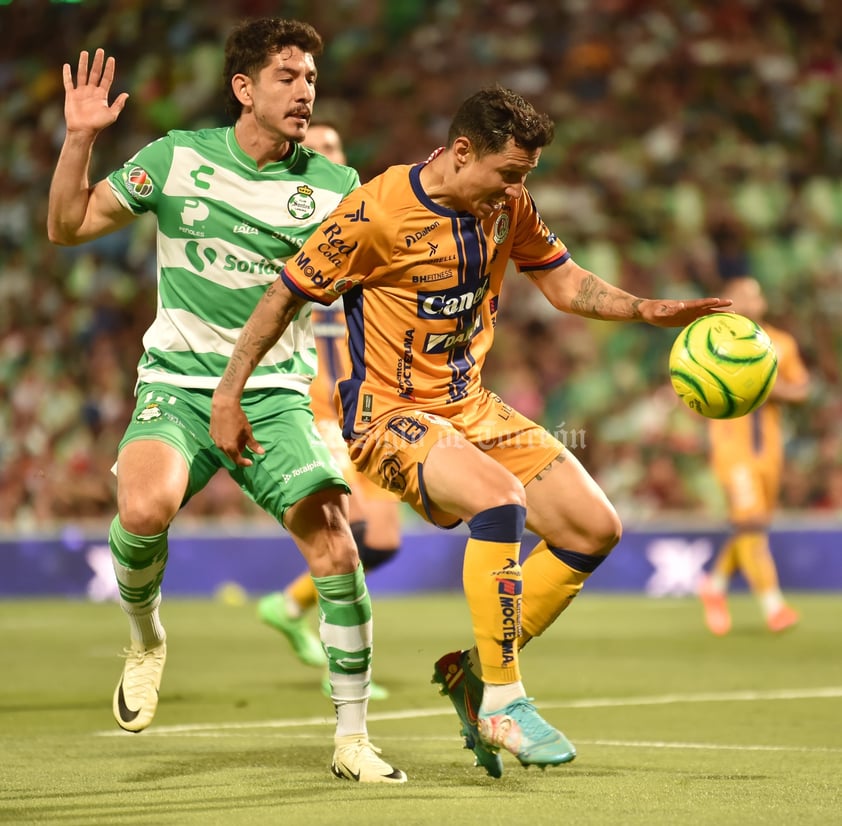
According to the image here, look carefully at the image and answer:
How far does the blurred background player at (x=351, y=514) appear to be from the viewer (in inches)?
328

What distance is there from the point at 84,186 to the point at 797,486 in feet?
36.1

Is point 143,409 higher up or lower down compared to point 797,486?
higher up

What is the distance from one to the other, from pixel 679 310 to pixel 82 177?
212 cm

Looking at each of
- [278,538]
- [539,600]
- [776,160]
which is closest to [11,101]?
[278,538]

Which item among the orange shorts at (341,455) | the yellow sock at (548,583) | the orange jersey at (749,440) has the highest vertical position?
the yellow sock at (548,583)

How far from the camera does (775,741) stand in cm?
608

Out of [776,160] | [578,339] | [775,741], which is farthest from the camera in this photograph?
[776,160]

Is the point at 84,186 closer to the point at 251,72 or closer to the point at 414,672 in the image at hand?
the point at 251,72

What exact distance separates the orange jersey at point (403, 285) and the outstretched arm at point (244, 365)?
0.27ft

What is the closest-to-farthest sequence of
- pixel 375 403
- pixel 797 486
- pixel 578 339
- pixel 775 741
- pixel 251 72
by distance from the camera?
pixel 375 403, pixel 251 72, pixel 775 741, pixel 797 486, pixel 578 339

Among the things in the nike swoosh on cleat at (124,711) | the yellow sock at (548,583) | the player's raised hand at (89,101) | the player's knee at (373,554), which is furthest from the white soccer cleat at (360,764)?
the player's knee at (373,554)

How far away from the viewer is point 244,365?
505 centimetres

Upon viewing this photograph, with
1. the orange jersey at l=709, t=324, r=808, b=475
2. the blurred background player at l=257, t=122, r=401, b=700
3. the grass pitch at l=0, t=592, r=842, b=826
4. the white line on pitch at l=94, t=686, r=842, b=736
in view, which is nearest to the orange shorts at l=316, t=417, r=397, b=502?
the blurred background player at l=257, t=122, r=401, b=700

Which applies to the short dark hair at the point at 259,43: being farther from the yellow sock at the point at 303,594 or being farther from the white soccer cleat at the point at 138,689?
the yellow sock at the point at 303,594
